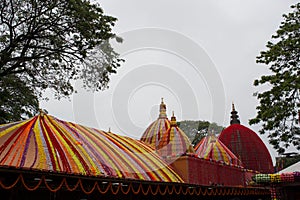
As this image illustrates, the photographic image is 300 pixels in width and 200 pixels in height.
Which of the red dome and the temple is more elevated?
the red dome

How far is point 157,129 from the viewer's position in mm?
21875

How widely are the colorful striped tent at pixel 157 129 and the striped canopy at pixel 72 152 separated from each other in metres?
5.78

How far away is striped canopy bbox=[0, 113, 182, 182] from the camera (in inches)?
372

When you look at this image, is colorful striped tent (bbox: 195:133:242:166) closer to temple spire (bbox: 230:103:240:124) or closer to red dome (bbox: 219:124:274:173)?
red dome (bbox: 219:124:274:173)

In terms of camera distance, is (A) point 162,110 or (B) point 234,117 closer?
(A) point 162,110

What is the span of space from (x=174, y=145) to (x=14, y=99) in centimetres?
756

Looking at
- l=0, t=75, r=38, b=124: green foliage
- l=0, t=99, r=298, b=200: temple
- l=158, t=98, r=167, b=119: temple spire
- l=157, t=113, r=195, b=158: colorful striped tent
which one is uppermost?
l=158, t=98, r=167, b=119: temple spire

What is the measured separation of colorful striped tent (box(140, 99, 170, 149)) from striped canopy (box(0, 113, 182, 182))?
19.0 feet

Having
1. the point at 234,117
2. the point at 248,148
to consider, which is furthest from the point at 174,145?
the point at 234,117

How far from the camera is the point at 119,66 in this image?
12.5m

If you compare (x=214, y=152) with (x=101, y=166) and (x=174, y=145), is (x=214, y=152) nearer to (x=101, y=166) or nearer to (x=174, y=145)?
(x=174, y=145)

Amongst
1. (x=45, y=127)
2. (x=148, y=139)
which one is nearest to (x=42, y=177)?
(x=45, y=127)

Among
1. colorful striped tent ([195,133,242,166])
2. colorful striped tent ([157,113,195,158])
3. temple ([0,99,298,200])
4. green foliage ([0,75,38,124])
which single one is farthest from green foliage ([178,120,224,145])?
green foliage ([0,75,38,124])

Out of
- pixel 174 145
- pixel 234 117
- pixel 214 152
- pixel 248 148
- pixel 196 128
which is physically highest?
pixel 234 117
